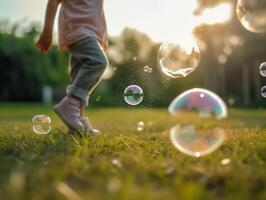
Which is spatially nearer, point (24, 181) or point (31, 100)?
point (24, 181)

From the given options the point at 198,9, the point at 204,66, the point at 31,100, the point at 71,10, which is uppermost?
the point at 71,10

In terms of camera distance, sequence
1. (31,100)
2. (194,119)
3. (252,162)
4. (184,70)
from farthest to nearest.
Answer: (31,100)
(184,70)
(194,119)
(252,162)

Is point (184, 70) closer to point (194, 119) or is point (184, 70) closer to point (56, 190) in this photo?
point (194, 119)

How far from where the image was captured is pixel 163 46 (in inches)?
243

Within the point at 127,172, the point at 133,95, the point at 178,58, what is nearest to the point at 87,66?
the point at 133,95

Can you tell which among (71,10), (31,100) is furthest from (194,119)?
(31,100)

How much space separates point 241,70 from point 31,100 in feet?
42.8

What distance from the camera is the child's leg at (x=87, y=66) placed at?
4914mm

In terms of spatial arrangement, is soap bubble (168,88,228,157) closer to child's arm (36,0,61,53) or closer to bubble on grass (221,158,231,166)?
bubble on grass (221,158,231,166)

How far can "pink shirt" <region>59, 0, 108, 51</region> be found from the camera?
495 cm

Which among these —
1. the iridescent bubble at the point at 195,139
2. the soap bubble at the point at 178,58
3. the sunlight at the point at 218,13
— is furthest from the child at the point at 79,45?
the sunlight at the point at 218,13

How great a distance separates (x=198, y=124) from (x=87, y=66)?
171 centimetres

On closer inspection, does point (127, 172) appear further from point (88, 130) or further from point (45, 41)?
point (45, 41)

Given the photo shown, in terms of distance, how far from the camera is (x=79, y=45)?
496 centimetres
